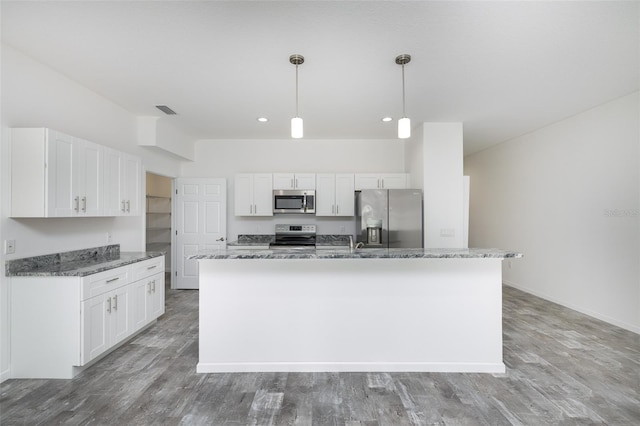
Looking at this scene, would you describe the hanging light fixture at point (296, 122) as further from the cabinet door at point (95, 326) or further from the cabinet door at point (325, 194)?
the cabinet door at point (325, 194)

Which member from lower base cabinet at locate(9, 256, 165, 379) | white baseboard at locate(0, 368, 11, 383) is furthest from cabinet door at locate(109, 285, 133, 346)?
white baseboard at locate(0, 368, 11, 383)

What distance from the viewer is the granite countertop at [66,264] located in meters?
2.42

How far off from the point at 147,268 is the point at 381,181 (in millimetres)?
3700

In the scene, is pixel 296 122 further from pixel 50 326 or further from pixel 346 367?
pixel 50 326

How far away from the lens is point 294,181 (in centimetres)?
509

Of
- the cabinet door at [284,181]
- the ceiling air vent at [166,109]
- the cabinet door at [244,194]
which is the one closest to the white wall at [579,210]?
the cabinet door at [284,181]

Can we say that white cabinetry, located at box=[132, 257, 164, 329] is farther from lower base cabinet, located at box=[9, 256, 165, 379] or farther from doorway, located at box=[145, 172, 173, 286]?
doorway, located at box=[145, 172, 173, 286]

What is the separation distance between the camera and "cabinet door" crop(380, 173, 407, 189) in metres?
5.01

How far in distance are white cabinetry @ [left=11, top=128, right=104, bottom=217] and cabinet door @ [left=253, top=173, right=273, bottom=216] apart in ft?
8.67

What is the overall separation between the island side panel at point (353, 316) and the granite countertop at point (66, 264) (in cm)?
105

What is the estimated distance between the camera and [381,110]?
151 inches

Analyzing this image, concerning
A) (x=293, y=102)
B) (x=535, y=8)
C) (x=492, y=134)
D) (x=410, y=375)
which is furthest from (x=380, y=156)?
(x=410, y=375)

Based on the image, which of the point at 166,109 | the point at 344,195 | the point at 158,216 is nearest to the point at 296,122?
the point at 166,109

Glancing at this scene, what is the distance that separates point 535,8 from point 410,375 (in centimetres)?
289
